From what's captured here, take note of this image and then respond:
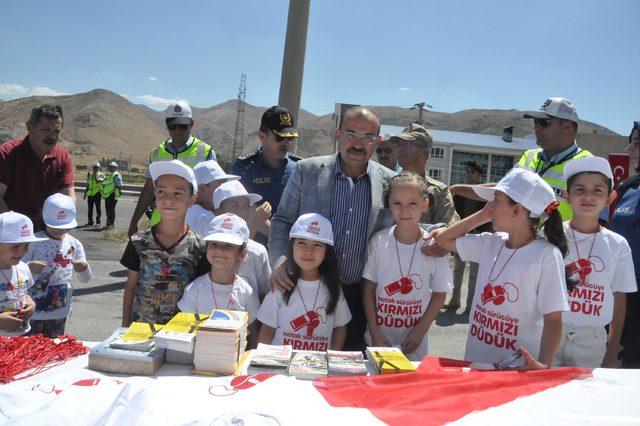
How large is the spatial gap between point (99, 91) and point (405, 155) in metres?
133

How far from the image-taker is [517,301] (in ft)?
8.07

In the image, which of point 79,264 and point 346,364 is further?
point 79,264

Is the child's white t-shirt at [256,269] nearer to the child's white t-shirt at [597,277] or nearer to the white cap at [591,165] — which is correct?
the child's white t-shirt at [597,277]

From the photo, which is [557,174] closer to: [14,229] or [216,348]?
[216,348]

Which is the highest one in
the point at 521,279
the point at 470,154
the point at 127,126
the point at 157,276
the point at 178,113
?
the point at 127,126

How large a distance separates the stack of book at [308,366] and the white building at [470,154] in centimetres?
3087

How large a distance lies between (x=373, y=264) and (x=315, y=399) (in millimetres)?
1306

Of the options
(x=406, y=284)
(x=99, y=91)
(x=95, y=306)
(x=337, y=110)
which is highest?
(x=99, y=91)

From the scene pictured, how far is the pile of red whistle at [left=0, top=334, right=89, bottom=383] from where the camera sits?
190 centimetres

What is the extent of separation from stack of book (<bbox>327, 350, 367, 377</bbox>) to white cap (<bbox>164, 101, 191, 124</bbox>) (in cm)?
311

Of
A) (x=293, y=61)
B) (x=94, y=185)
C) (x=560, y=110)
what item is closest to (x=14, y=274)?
(x=560, y=110)

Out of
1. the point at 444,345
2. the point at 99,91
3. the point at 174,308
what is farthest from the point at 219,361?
→ the point at 99,91

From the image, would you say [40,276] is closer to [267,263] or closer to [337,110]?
[267,263]

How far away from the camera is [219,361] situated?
6.55 feet
